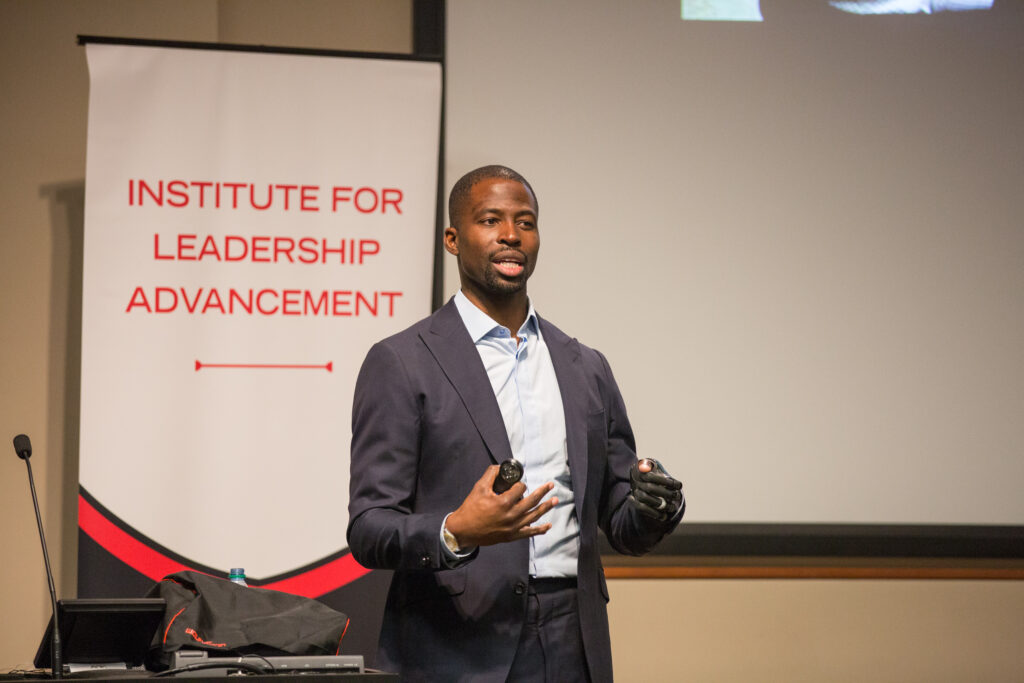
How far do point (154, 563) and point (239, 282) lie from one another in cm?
84

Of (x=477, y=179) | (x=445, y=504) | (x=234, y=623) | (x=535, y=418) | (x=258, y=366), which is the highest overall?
(x=477, y=179)

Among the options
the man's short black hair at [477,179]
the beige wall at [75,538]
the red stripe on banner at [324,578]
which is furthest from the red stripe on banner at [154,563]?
the man's short black hair at [477,179]

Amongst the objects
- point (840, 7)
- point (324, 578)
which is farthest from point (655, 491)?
point (840, 7)

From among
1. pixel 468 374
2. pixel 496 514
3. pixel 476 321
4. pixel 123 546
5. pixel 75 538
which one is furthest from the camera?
pixel 75 538

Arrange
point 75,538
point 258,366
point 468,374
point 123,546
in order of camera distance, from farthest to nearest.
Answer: point 75,538 → point 258,366 → point 123,546 → point 468,374

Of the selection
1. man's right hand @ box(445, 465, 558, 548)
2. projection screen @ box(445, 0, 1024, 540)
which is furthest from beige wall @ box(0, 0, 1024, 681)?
man's right hand @ box(445, 465, 558, 548)

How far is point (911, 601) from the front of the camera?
11.8 feet

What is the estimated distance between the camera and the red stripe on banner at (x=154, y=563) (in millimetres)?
3141

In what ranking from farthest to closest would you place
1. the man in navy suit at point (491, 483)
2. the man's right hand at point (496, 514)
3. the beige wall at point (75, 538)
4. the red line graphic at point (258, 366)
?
the beige wall at point (75, 538)
the red line graphic at point (258, 366)
the man in navy suit at point (491, 483)
the man's right hand at point (496, 514)

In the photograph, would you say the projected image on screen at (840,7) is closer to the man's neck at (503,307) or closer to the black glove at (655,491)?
the man's neck at (503,307)

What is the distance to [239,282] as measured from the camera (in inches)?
130

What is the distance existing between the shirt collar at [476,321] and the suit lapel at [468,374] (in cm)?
2

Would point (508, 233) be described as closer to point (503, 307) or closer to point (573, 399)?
point (503, 307)

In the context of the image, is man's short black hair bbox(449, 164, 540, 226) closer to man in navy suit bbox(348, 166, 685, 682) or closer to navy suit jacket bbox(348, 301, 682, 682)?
man in navy suit bbox(348, 166, 685, 682)
